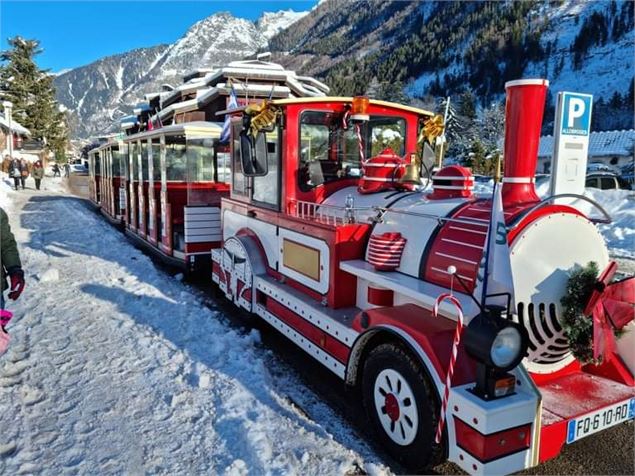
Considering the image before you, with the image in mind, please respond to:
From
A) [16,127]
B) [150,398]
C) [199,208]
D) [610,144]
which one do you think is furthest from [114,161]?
[610,144]

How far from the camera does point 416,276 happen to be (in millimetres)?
3387

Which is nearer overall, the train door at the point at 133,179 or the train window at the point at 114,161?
the train door at the point at 133,179

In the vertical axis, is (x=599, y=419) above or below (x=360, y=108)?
below

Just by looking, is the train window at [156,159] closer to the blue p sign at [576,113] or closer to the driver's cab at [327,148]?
the driver's cab at [327,148]

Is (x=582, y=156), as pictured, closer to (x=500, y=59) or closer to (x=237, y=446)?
(x=237, y=446)

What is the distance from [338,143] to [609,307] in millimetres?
2967

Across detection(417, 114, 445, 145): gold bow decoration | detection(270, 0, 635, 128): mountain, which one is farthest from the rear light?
detection(270, 0, 635, 128): mountain

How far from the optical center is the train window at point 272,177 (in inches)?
192

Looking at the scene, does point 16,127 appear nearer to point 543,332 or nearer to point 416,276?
point 416,276

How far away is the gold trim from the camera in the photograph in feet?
13.9

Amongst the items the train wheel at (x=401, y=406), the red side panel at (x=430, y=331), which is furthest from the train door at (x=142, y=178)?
the train wheel at (x=401, y=406)

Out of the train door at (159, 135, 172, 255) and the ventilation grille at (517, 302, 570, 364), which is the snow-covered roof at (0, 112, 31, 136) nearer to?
the train door at (159, 135, 172, 255)

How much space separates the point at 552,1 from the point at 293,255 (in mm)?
118161

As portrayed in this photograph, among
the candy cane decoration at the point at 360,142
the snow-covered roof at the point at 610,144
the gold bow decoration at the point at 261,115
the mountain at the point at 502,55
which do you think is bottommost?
the candy cane decoration at the point at 360,142
